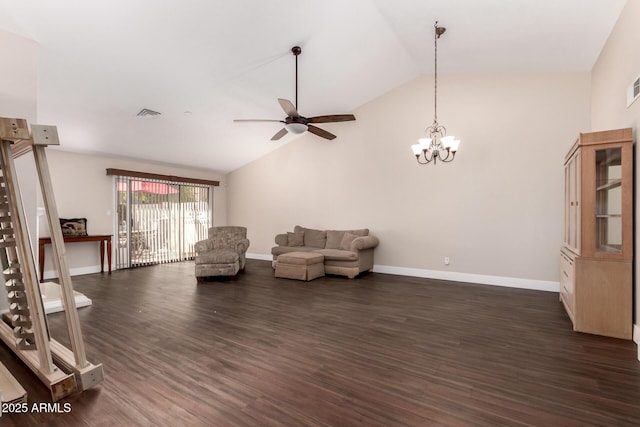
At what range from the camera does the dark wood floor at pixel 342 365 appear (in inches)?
69.8

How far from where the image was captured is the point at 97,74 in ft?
12.8

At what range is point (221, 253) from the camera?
5.50 meters

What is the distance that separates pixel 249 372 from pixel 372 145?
5.03 m

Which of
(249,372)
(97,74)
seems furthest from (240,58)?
(249,372)

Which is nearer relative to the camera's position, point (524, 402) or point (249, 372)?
point (524, 402)

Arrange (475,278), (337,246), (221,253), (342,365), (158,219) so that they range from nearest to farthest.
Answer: (342,365)
(475,278)
(221,253)
(337,246)
(158,219)

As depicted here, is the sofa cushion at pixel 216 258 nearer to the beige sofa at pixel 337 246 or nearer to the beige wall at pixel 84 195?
the beige sofa at pixel 337 246

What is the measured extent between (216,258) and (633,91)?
5.57m

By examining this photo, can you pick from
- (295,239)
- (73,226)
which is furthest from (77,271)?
(295,239)

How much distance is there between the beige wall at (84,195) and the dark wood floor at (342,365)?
244 cm

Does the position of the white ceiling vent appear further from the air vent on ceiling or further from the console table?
the console table

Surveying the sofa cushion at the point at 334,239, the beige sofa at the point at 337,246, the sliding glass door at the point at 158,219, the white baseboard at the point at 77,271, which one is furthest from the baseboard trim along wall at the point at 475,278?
the white baseboard at the point at 77,271

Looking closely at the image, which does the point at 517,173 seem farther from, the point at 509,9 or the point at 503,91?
the point at 509,9

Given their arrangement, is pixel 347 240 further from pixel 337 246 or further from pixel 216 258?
pixel 216 258
